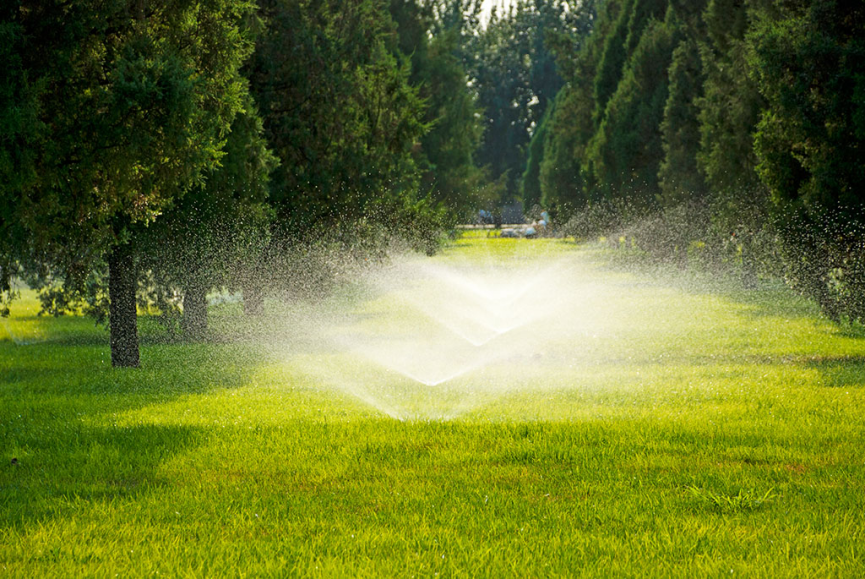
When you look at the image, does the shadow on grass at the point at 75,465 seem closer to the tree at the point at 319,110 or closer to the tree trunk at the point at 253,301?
the tree at the point at 319,110

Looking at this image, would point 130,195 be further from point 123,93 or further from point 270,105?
point 270,105

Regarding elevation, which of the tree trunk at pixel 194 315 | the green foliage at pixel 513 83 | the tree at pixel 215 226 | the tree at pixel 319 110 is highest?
the green foliage at pixel 513 83

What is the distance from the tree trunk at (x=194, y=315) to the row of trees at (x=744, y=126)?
37.1 ft

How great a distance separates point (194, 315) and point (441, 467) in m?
13.2

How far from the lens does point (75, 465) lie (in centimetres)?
823

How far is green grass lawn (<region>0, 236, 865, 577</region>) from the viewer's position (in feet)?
19.3

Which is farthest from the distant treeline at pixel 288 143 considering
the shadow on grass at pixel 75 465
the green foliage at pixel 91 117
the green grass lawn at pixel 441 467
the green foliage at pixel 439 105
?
the green foliage at pixel 439 105

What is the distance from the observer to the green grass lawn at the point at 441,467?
5.88 metres

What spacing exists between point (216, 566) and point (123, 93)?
6.38m

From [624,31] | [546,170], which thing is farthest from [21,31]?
[546,170]

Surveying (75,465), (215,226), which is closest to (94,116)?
(75,465)

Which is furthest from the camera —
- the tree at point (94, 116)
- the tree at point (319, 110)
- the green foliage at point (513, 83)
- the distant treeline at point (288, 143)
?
the green foliage at point (513, 83)

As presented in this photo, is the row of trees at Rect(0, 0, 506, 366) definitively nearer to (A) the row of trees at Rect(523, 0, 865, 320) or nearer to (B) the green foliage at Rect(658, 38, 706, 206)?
(A) the row of trees at Rect(523, 0, 865, 320)

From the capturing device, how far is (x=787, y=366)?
14.3m
